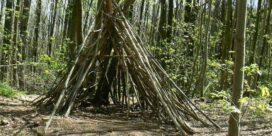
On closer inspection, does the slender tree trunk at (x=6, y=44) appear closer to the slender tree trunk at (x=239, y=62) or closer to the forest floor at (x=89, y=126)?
the forest floor at (x=89, y=126)

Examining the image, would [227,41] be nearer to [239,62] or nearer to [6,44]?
[6,44]

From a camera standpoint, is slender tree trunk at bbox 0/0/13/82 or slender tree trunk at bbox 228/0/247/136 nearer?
slender tree trunk at bbox 228/0/247/136

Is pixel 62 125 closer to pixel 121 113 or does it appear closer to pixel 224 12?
pixel 121 113

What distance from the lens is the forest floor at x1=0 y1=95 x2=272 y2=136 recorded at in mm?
5012

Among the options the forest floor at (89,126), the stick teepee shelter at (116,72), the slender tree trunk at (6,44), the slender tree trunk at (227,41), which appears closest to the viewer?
the forest floor at (89,126)

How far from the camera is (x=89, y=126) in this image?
5285mm

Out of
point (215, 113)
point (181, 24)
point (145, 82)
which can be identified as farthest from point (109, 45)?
point (181, 24)

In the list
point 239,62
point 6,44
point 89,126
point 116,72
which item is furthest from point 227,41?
point 239,62

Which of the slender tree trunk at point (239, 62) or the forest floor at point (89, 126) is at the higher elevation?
the slender tree trunk at point (239, 62)

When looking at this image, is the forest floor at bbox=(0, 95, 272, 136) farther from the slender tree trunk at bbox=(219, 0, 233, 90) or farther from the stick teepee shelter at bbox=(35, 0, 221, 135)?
the slender tree trunk at bbox=(219, 0, 233, 90)

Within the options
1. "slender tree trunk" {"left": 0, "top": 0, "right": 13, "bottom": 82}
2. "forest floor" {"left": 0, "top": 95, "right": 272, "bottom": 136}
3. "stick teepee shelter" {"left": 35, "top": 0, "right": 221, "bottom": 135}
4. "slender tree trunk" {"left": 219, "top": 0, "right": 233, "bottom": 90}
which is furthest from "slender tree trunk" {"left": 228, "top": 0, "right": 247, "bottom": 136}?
"slender tree trunk" {"left": 0, "top": 0, "right": 13, "bottom": 82}

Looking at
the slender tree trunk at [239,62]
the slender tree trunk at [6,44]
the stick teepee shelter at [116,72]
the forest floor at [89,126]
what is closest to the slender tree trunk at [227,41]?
the slender tree trunk at [6,44]

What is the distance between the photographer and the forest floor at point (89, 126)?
501 cm

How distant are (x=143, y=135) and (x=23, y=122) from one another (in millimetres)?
1549
